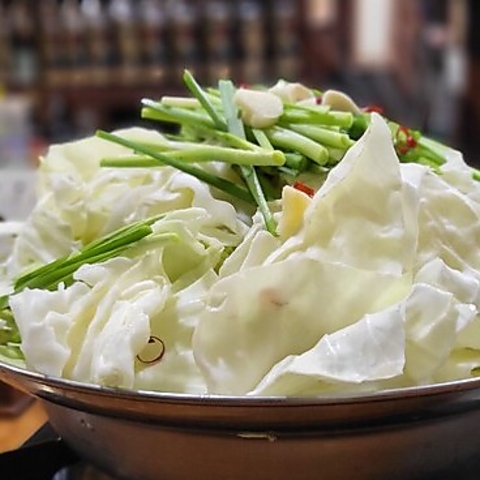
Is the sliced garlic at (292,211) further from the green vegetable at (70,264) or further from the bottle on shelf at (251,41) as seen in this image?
the bottle on shelf at (251,41)

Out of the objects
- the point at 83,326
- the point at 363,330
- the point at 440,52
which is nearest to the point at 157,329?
the point at 83,326

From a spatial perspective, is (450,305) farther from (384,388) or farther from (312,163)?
(312,163)

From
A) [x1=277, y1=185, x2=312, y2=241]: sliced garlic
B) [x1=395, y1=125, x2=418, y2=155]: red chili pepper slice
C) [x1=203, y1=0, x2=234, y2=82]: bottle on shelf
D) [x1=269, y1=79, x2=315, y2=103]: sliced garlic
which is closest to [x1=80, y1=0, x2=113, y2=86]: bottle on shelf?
[x1=203, y1=0, x2=234, y2=82]: bottle on shelf

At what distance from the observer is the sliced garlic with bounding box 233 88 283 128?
969mm

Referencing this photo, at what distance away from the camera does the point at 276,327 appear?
0.71m

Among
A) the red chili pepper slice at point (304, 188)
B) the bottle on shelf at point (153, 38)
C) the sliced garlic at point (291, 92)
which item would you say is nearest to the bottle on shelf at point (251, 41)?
the bottle on shelf at point (153, 38)

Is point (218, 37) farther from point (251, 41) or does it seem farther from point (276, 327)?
point (276, 327)

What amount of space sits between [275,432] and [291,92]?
1.57 feet

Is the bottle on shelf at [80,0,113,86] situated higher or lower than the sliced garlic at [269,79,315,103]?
lower

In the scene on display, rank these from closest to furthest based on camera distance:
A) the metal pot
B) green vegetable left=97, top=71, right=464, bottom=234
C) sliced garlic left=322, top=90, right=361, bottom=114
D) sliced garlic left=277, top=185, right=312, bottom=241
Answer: the metal pot
sliced garlic left=277, top=185, right=312, bottom=241
green vegetable left=97, top=71, right=464, bottom=234
sliced garlic left=322, top=90, right=361, bottom=114

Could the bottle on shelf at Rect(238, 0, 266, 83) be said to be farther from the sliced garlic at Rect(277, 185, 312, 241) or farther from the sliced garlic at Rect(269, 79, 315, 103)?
the sliced garlic at Rect(277, 185, 312, 241)

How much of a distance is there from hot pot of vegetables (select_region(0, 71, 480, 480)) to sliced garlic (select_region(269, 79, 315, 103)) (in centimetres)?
14

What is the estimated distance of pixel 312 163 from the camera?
0.92 meters

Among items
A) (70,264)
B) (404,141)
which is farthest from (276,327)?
(404,141)
